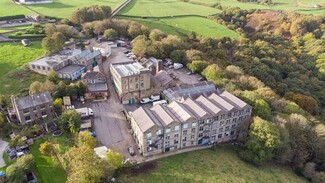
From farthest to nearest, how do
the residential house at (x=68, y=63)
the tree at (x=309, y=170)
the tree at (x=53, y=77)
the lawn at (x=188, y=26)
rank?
the lawn at (x=188, y=26) < the residential house at (x=68, y=63) < the tree at (x=53, y=77) < the tree at (x=309, y=170)

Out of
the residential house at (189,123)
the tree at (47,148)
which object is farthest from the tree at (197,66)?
the tree at (47,148)

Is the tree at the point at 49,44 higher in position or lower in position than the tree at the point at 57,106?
higher

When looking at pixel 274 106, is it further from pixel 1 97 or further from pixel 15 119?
pixel 1 97

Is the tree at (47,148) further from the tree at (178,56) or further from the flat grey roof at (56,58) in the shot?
the tree at (178,56)

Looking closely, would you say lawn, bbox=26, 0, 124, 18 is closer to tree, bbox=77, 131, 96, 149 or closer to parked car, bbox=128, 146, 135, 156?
tree, bbox=77, 131, 96, 149

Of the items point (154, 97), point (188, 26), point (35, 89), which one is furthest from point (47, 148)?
point (188, 26)

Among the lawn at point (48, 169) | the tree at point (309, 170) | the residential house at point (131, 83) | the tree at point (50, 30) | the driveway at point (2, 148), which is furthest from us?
the tree at point (50, 30)

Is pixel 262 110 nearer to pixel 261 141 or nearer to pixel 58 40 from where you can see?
pixel 261 141
